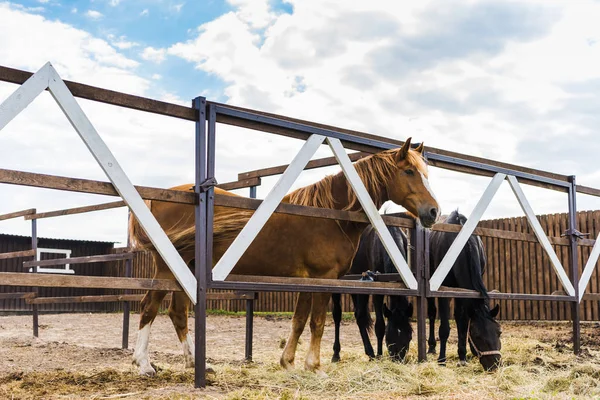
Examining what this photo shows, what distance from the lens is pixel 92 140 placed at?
3.74 metres

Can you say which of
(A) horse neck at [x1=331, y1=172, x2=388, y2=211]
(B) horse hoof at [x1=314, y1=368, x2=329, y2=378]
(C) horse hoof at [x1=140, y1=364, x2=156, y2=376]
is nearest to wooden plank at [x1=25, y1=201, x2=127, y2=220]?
(C) horse hoof at [x1=140, y1=364, x2=156, y2=376]

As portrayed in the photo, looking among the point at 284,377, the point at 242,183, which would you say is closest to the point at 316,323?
the point at 284,377

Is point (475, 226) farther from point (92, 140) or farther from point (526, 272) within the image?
point (526, 272)

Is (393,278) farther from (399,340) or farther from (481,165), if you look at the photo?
(481,165)

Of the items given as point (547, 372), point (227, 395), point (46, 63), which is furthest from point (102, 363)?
point (547, 372)

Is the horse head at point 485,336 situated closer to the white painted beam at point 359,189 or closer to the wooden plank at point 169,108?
the white painted beam at point 359,189

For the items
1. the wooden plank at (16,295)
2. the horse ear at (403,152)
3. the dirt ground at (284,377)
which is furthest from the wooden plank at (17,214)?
the horse ear at (403,152)

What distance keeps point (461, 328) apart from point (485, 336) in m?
0.70

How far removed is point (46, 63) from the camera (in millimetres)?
3623

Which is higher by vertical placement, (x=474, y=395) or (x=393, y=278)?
(x=393, y=278)

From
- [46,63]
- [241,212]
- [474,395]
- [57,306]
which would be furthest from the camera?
[57,306]

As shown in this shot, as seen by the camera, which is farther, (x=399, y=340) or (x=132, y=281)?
(x=399, y=340)

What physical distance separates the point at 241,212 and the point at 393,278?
6.04 feet

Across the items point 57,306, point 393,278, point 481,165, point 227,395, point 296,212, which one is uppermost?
point 481,165
